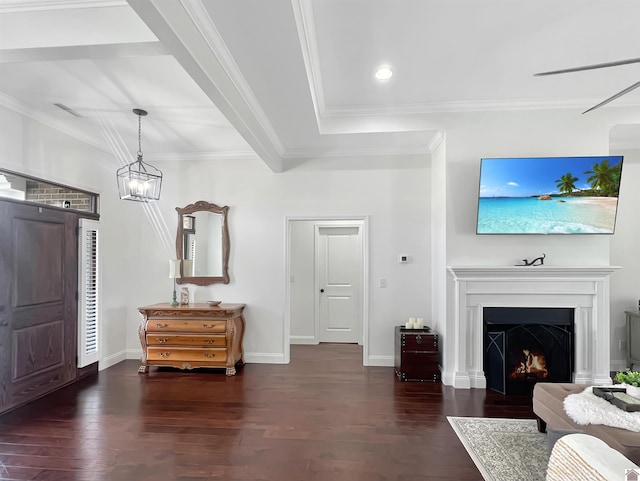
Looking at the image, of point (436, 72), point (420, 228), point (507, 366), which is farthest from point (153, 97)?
point (507, 366)

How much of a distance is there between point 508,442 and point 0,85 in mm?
5137

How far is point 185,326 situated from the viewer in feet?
14.8

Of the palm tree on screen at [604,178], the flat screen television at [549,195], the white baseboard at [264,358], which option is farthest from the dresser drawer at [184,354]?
the palm tree on screen at [604,178]

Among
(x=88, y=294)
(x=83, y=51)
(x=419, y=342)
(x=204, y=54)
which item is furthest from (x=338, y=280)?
(x=83, y=51)

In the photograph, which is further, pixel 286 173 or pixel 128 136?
pixel 286 173

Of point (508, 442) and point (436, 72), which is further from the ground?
point (436, 72)

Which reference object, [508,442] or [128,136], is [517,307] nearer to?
[508,442]

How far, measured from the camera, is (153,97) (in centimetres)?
341

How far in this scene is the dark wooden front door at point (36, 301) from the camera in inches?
134

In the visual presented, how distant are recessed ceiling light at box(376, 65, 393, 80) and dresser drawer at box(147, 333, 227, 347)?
11.1ft

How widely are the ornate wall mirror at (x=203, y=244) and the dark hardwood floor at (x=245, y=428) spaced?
1.31m

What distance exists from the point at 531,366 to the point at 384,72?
3312 mm

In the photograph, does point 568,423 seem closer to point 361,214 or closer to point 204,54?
point 361,214

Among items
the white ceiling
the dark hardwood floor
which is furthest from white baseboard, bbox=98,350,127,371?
the white ceiling
